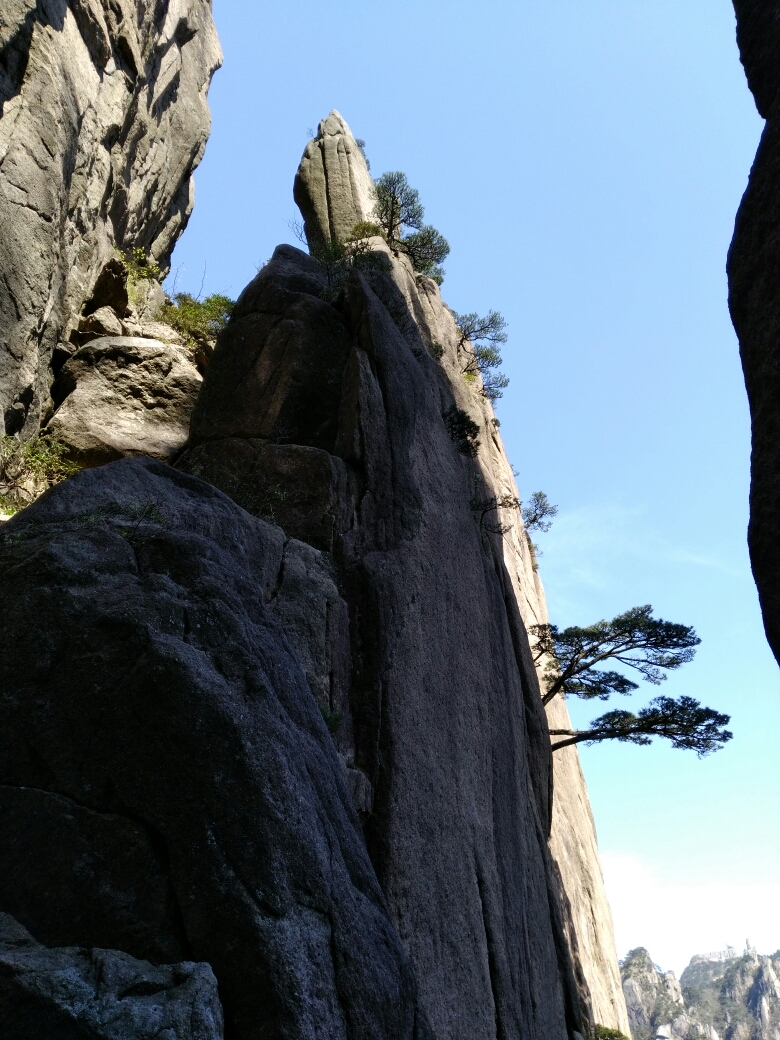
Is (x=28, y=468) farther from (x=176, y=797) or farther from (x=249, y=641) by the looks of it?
(x=176, y=797)

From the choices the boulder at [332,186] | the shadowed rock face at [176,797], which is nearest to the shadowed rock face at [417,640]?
the shadowed rock face at [176,797]

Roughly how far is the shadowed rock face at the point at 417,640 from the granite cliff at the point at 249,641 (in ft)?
0.20

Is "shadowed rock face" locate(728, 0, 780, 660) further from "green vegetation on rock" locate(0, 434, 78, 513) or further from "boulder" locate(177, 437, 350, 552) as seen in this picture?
"green vegetation on rock" locate(0, 434, 78, 513)

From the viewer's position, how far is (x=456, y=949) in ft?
35.6

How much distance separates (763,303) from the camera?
583 cm

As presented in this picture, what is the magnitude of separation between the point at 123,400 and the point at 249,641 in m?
11.5

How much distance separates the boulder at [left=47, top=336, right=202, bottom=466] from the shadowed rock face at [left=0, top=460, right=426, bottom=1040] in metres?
9.70

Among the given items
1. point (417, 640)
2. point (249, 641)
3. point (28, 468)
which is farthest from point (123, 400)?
point (249, 641)

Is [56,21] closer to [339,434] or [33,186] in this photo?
[33,186]

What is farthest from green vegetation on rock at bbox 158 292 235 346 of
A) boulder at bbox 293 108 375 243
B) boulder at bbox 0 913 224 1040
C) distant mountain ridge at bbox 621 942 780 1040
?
distant mountain ridge at bbox 621 942 780 1040

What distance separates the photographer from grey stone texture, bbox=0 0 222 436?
14.1 metres

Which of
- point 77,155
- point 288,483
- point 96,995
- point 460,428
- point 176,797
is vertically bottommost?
point 96,995

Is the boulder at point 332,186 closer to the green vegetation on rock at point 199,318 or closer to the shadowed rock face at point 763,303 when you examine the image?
the green vegetation on rock at point 199,318

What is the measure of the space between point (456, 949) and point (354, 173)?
74.5 feet
